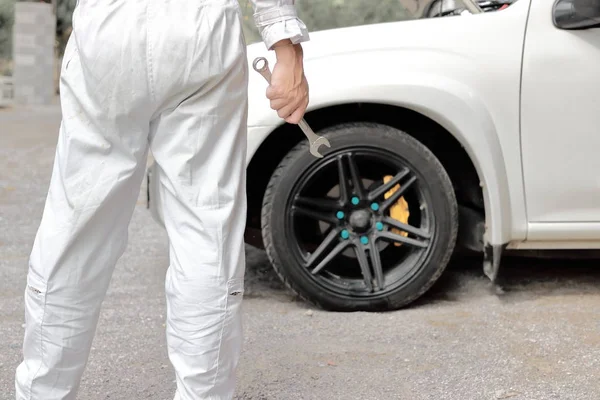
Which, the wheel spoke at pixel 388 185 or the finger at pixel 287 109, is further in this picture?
the wheel spoke at pixel 388 185

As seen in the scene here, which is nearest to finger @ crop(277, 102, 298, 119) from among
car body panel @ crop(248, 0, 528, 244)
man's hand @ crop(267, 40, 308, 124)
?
man's hand @ crop(267, 40, 308, 124)

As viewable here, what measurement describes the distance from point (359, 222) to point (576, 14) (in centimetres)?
118

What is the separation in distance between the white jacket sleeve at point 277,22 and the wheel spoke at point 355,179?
1.80m

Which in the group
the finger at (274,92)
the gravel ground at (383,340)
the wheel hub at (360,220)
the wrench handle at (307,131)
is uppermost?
the finger at (274,92)

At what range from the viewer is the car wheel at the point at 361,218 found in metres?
3.87

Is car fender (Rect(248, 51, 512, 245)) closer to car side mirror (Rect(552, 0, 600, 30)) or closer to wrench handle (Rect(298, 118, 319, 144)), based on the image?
car side mirror (Rect(552, 0, 600, 30))

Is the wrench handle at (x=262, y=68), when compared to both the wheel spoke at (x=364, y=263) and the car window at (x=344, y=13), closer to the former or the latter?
the wheel spoke at (x=364, y=263)

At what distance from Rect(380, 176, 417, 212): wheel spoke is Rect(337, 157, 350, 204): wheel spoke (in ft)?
0.49

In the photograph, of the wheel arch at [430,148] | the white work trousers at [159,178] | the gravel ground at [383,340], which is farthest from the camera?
the wheel arch at [430,148]

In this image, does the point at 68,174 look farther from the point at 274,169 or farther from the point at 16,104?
the point at 16,104

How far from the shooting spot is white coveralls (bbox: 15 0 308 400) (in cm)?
203

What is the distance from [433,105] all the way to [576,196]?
2.24ft

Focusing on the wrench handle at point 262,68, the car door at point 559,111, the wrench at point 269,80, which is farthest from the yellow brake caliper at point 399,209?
the wrench handle at point 262,68

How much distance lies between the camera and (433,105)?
380 cm
